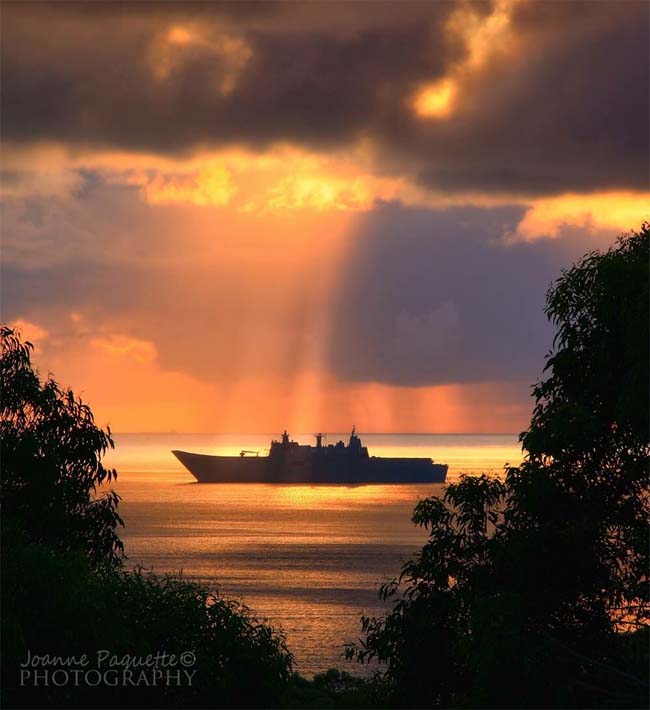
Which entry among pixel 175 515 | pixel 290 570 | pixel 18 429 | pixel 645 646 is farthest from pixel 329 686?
pixel 175 515

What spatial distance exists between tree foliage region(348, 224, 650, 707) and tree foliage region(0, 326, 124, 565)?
7.98 m

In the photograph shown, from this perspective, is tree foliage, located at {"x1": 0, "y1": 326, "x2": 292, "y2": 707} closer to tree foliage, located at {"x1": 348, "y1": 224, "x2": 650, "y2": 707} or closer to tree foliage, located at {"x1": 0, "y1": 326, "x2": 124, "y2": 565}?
tree foliage, located at {"x1": 0, "y1": 326, "x2": 124, "y2": 565}

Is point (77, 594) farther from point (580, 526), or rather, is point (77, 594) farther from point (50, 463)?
point (580, 526)

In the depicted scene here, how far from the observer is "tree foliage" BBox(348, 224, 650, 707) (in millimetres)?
16500

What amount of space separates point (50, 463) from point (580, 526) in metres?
10.3

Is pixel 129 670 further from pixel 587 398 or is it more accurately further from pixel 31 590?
pixel 587 398

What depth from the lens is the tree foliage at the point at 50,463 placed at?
790 inches

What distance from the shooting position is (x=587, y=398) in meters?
17.6

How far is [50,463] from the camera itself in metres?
20.3

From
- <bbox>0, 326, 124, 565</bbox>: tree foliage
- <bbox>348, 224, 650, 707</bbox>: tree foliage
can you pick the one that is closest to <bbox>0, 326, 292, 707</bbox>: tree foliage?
<bbox>0, 326, 124, 565</bbox>: tree foliage

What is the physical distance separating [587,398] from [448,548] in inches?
225

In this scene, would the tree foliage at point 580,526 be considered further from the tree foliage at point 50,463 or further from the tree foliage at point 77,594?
the tree foliage at point 50,463

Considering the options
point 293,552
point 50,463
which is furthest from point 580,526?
point 293,552

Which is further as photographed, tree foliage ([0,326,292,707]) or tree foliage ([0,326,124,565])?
tree foliage ([0,326,124,565])
